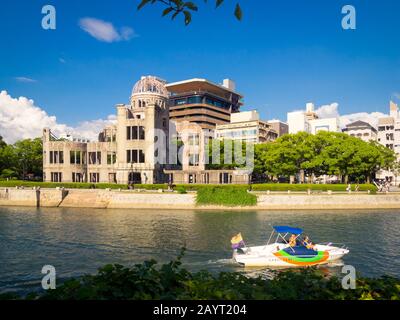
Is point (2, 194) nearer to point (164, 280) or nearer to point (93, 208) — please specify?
point (93, 208)

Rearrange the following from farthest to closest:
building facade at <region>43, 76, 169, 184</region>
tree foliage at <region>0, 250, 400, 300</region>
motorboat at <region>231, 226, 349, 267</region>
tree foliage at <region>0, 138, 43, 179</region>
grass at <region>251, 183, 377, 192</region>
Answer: tree foliage at <region>0, 138, 43, 179</region> → building facade at <region>43, 76, 169, 184</region> → grass at <region>251, 183, 377, 192</region> → motorboat at <region>231, 226, 349, 267</region> → tree foliage at <region>0, 250, 400, 300</region>

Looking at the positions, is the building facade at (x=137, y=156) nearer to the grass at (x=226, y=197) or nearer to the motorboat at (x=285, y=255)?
the grass at (x=226, y=197)

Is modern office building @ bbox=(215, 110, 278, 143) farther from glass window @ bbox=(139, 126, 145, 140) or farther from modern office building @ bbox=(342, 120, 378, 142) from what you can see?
glass window @ bbox=(139, 126, 145, 140)

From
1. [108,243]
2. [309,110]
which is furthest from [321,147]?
[309,110]

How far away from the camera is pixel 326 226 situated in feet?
122

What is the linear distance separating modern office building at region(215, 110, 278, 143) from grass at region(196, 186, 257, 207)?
242 feet

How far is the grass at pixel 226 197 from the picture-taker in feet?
172

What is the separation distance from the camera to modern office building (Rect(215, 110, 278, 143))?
130625 millimetres

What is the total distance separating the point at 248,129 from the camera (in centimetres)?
13250

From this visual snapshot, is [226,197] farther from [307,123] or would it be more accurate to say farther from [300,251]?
[307,123]

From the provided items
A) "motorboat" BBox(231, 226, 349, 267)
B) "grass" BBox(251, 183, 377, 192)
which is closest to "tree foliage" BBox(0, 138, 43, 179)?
"grass" BBox(251, 183, 377, 192)

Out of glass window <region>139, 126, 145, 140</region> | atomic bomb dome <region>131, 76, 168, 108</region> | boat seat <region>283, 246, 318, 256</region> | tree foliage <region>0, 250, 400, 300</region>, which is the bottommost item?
boat seat <region>283, 246, 318, 256</region>

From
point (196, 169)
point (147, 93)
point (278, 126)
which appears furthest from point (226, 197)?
point (278, 126)
